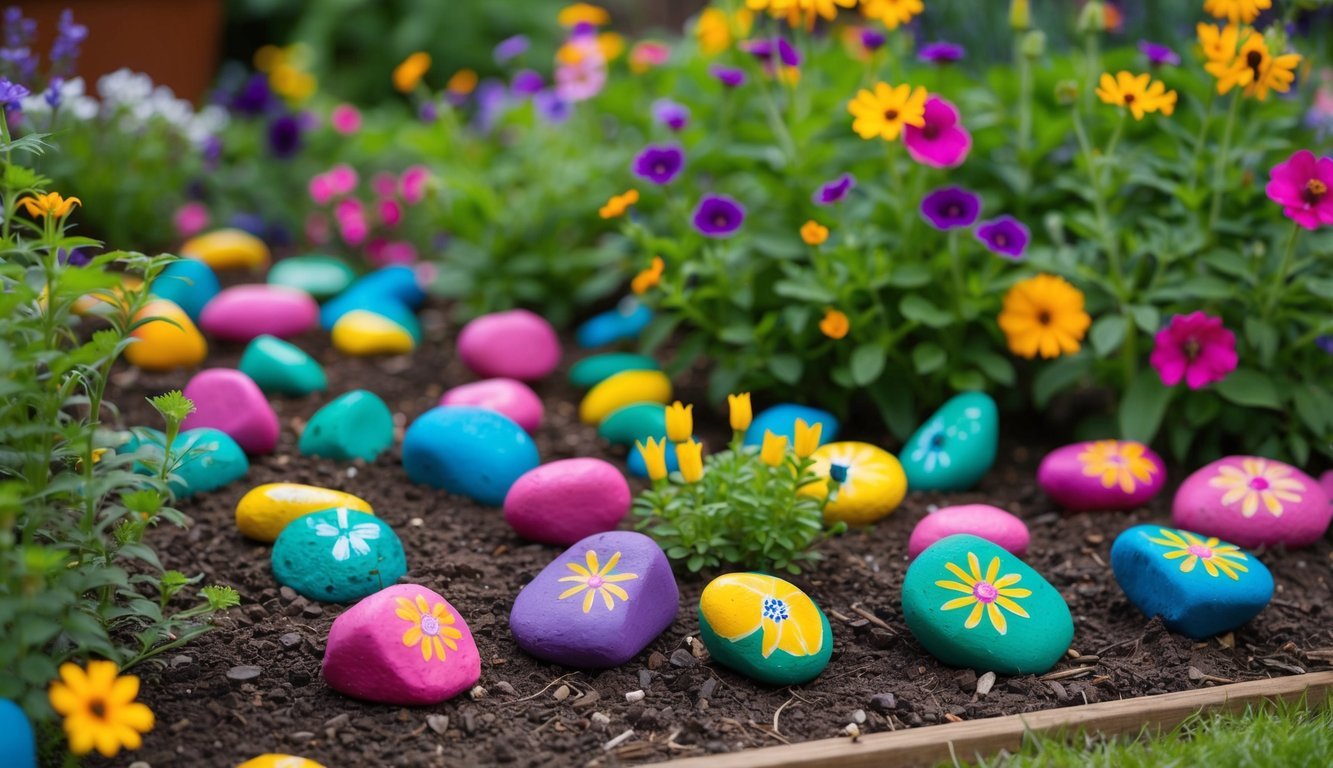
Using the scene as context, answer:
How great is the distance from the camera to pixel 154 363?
312cm

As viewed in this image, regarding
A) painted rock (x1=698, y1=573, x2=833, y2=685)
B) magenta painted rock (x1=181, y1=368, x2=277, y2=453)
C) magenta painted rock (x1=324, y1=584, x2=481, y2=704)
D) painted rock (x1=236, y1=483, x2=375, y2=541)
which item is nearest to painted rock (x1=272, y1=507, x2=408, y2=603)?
painted rock (x1=236, y1=483, x2=375, y2=541)

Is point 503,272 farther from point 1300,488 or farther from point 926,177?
point 1300,488

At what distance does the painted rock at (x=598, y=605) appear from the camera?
6.68 feet

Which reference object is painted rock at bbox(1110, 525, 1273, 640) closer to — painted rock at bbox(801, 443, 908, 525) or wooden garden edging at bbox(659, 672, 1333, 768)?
wooden garden edging at bbox(659, 672, 1333, 768)

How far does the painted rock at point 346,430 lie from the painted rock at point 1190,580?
5.37 ft

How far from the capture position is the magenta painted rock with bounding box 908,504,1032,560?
242 cm

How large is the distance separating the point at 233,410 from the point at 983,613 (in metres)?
1.65

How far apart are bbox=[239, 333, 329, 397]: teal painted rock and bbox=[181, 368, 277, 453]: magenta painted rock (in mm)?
330

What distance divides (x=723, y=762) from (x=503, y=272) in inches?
86.0

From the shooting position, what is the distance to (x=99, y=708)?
1540mm

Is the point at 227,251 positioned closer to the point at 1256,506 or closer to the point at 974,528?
the point at 974,528

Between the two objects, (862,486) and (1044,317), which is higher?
(1044,317)

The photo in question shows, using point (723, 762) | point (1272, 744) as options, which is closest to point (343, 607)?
point (723, 762)

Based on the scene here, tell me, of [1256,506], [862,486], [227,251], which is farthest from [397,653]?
[227,251]
